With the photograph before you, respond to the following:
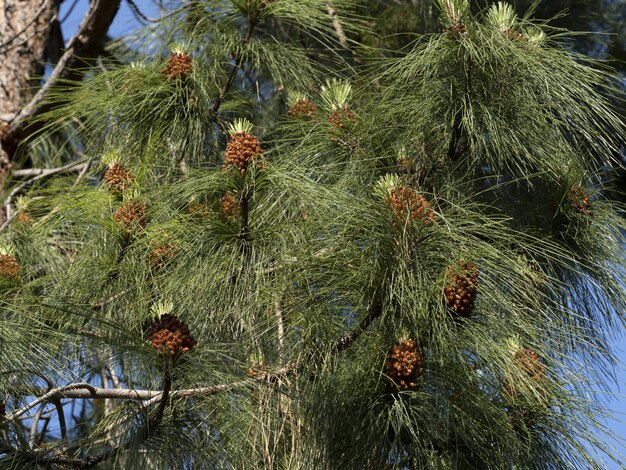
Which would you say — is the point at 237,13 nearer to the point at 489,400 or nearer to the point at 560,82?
the point at 560,82

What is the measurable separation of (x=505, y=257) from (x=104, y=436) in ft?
2.09

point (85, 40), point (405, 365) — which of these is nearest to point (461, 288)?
point (405, 365)

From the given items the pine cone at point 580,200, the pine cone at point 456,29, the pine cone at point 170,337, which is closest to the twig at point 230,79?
the pine cone at point 456,29

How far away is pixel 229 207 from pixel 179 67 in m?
0.47

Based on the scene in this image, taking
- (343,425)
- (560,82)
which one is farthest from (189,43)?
(343,425)

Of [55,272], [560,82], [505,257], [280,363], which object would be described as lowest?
[55,272]

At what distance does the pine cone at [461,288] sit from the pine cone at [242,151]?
336 millimetres

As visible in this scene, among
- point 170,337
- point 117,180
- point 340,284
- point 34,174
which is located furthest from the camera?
point 34,174

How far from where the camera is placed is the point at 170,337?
162 cm

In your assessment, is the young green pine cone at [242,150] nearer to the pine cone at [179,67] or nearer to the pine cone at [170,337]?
→ the pine cone at [170,337]

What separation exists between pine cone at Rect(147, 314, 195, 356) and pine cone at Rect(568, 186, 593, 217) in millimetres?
803

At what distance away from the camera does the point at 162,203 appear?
2002 mm

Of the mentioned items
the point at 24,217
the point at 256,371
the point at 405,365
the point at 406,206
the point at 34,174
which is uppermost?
the point at 406,206

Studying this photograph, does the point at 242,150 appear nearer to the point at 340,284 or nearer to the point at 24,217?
the point at 340,284
